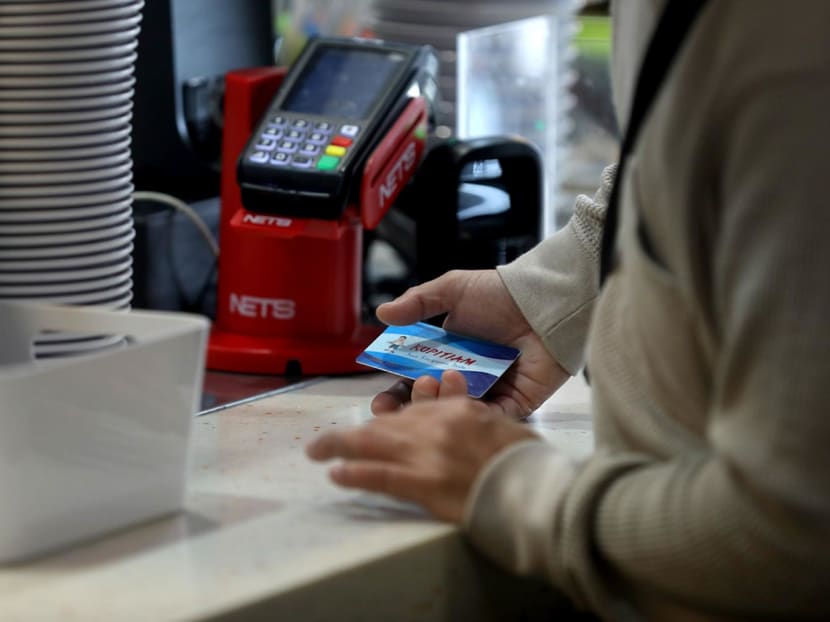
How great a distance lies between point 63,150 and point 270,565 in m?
0.44

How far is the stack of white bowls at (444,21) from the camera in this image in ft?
6.16

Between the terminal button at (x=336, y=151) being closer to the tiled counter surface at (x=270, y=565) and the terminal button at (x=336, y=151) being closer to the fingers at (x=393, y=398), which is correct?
the fingers at (x=393, y=398)

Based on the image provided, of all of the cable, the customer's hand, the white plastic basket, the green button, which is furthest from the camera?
the cable

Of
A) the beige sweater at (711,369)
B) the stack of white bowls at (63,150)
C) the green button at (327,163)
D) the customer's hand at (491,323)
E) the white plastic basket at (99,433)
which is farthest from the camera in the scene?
the green button at (327,163)

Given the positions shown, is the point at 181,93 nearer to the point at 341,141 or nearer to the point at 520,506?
the point at 341,141

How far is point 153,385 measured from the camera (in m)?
0.89

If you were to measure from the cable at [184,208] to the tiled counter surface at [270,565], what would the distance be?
475mm

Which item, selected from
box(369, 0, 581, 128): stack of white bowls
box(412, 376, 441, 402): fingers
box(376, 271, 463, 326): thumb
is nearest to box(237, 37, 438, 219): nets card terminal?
box(376, 271, 463, 326): thumb

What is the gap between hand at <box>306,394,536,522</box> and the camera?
909mm

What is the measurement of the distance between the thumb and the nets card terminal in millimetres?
150

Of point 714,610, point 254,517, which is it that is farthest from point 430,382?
point 714,610

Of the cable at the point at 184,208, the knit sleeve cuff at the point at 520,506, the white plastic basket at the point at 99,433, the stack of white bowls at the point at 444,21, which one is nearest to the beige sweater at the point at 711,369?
the knit sleeve cuff at the point at 520,506

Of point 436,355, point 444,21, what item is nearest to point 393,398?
point 436,355

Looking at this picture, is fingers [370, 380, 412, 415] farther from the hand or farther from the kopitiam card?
the hand
